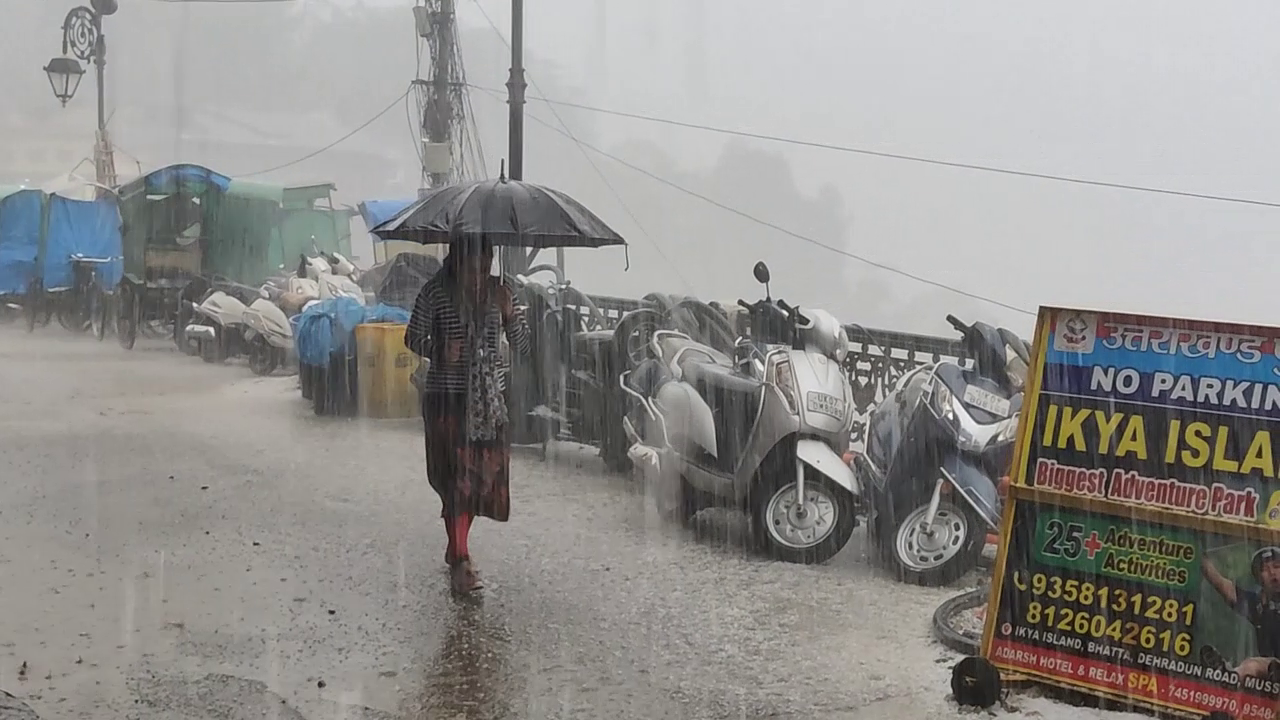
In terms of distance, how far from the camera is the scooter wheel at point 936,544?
4.50 m

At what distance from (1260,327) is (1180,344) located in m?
0.20

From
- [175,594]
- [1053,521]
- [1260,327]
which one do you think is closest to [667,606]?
[1053,521]

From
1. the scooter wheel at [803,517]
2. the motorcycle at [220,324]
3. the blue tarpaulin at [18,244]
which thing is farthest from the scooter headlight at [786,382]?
the blue tarpaulin at [18,244]

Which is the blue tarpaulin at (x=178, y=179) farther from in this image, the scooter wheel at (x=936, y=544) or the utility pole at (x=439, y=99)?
the scooter wheel at (x=936, y=544)

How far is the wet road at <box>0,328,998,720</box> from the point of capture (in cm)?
352

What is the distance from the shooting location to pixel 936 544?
4.58 m

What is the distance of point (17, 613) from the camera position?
4.14 m

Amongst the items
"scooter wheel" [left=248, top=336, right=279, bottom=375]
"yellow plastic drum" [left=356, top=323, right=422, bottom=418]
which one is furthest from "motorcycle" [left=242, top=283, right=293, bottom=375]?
"yellow plastic drum" [left=356, top=323, right=422, bottom=418]

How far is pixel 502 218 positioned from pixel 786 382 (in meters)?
1.53

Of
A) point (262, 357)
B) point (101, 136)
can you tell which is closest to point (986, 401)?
point (262, 357)

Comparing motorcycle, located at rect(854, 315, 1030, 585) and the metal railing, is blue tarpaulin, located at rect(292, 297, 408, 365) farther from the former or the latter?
motorcycle, located at rect(854, 315, 1030, 585)

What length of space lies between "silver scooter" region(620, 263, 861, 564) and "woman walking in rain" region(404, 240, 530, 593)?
113 centimetres

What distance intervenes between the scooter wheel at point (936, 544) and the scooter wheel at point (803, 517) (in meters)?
0.23

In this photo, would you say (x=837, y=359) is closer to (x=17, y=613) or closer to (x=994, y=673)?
(x=994, y=673)
